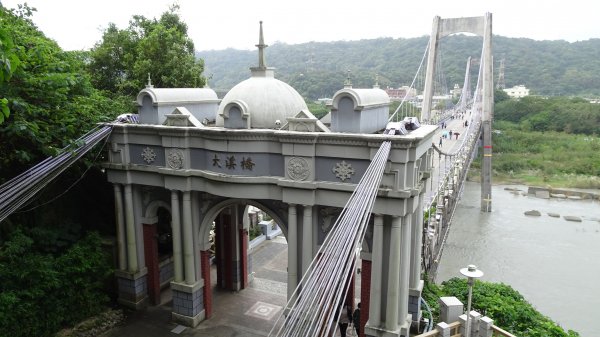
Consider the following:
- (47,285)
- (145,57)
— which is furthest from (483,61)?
(47,285)

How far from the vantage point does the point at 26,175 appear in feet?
28.7

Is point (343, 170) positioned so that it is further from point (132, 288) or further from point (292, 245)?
point (132, 288)

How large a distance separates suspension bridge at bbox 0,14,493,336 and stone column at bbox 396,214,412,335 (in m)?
0.02

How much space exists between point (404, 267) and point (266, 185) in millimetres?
3052

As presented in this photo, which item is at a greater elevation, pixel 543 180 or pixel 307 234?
pixel 307 234

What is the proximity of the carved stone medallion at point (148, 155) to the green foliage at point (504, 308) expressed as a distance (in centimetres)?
749

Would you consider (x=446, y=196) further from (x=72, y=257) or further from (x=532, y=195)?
(x=532, y=195)

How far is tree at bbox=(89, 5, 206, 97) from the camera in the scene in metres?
16.3

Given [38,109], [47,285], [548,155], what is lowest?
[548,155]

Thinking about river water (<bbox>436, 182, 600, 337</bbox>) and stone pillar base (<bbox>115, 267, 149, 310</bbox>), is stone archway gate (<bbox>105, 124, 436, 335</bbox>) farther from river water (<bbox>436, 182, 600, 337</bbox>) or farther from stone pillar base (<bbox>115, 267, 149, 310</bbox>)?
river water (<bbox>436, 182, 600, 337</bbox>)

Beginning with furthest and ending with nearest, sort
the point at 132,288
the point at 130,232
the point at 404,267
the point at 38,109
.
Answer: the point at 132,288, the point at 130,232, the point at 38,109, the point at 404,267

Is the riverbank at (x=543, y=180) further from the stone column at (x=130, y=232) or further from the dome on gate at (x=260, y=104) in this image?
the stone column at (x=130, y=232)

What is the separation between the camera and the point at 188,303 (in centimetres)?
1012

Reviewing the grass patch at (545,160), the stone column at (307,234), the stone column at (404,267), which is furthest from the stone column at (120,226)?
the grass patch at (545,160)
